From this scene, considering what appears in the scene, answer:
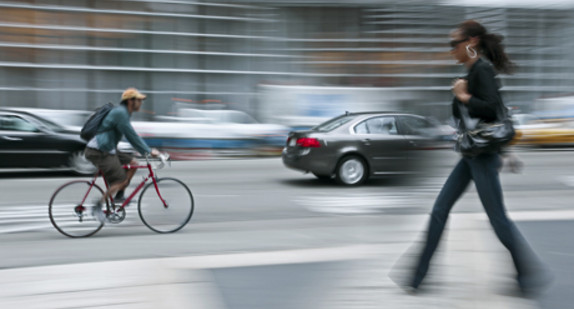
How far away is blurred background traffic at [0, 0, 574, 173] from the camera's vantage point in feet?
66.3

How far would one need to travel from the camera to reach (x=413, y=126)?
11.3 metres

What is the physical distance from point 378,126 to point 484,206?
7.33 metres

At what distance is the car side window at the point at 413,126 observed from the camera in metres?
11.3

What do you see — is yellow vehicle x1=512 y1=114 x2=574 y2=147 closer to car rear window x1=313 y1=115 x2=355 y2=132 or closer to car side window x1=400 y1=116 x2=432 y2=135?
car side window x1=400 y1=116 x2=432 y2=135

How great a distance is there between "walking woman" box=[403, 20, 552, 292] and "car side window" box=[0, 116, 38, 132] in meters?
10.6

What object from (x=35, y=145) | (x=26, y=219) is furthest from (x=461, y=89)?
(x=35, y=145)

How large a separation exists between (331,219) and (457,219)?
64.6 inches

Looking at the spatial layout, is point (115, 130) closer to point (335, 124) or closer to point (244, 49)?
point (335, 124)

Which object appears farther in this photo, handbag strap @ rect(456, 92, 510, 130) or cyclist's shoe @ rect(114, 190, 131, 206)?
cyclist's shoe @ rect(114, 190, 131, 206)

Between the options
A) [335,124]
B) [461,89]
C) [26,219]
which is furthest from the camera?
[335,124]

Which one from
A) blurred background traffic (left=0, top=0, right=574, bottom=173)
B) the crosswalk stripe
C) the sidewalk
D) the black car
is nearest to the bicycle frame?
the crosswalk stripe

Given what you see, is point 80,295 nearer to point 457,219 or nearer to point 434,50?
point 457,219

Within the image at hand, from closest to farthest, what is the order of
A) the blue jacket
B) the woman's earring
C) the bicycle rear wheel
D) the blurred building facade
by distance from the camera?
the woman's earring → the blue jacket → the bicycle rear wheel → the blurred building facade

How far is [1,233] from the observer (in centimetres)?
706
